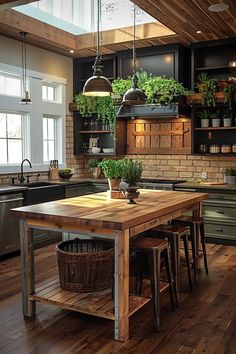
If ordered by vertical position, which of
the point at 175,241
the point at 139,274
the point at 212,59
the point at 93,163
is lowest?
the point at 139,274

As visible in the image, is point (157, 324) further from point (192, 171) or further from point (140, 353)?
point (192, 171)

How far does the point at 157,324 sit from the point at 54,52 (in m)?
5.03

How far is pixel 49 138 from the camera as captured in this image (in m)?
6.89

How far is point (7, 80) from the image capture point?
5918mm

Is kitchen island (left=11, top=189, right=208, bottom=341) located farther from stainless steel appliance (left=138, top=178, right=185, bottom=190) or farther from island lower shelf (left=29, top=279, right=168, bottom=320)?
stainless steel appliance (left=138, top=178, right=185, bottom=190)

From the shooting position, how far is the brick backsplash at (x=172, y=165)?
6340 mm

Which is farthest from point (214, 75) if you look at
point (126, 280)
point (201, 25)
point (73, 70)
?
point (126, 280)

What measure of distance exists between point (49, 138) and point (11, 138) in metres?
0.92

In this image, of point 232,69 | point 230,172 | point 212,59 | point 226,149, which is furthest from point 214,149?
point 212,59

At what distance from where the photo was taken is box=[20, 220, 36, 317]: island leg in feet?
10.8

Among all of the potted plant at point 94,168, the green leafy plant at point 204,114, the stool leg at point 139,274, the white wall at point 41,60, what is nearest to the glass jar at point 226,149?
the green leafy plant at point 204,114

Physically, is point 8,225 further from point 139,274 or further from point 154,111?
point 154,111

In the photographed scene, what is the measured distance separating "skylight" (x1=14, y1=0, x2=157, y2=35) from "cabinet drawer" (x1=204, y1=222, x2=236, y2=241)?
3141mm

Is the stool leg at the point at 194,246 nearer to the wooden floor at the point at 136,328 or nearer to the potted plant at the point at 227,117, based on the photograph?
the wooden floor at the point at 136,328
